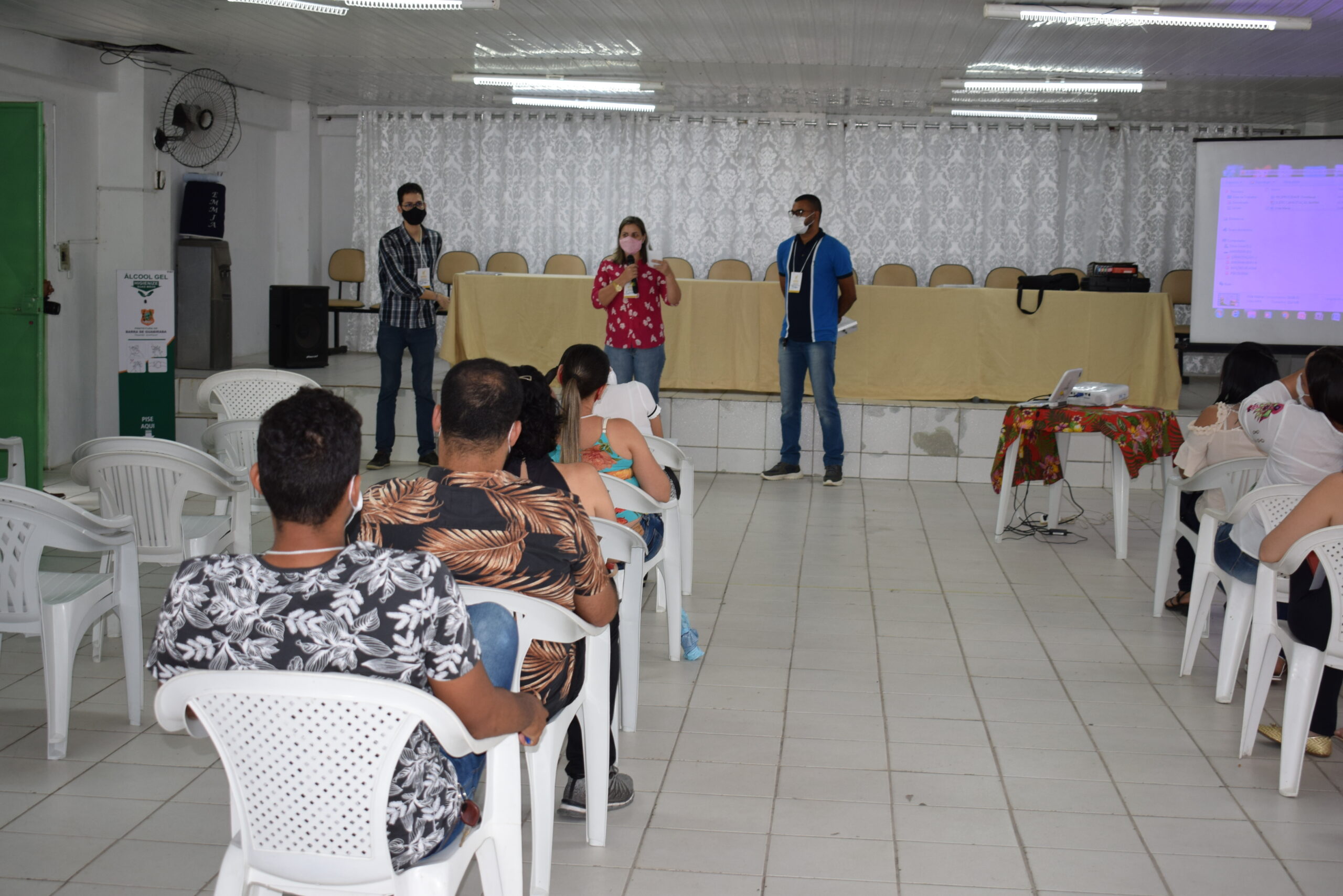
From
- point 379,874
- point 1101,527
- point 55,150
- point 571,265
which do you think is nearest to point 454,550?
point 379,874

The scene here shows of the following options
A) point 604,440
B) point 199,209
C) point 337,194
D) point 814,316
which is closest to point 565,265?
point 337,194

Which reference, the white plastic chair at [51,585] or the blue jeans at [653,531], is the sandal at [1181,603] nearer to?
the blue jeans at [653,531]

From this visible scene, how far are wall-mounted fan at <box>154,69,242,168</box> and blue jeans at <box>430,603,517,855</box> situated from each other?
7.23 m

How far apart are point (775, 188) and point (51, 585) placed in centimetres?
863

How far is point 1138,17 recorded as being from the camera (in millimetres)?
5781

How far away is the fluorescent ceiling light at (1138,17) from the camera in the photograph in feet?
18.4

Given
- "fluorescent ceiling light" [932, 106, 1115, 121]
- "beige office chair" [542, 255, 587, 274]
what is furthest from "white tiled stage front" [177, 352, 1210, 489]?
"fluorescent ceiling light" [932, 106, 1115, 121]

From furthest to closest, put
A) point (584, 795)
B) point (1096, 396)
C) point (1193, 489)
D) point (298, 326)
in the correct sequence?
point (298, 326) < point (1096, 396) < point (1193, 489) < point (584, 795)

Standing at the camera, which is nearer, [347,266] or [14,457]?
[14,457]

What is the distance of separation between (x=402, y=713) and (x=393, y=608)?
0.15 meters

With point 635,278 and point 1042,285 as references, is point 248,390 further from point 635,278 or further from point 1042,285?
point 1042,285

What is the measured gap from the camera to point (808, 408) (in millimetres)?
7418

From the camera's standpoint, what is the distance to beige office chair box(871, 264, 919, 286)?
10.2 m

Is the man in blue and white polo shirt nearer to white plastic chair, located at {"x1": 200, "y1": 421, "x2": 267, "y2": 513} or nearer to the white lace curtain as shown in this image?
white plastic chair, located at {"x1": 200, "y1": 421, "x2": 267, "y2": 513}
